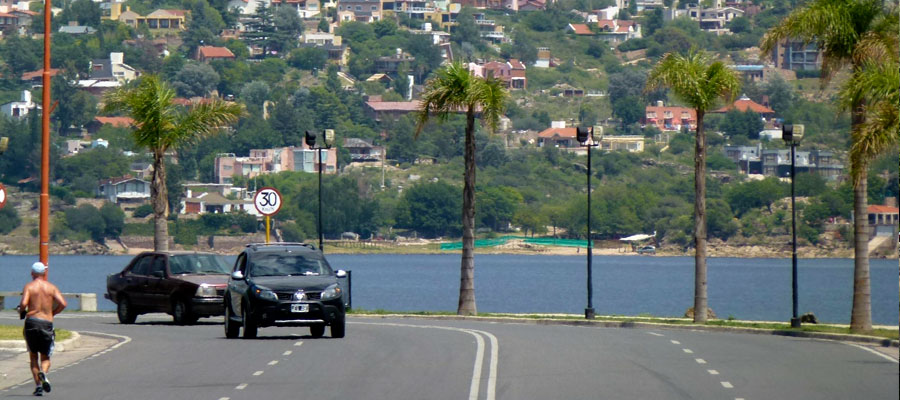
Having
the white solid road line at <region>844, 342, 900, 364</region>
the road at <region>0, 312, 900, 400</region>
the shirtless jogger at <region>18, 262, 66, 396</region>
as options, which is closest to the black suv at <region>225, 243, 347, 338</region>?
the road at <region>0, 312, 900, 400</region>

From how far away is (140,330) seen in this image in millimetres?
37188

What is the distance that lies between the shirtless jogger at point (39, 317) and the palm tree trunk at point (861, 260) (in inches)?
799

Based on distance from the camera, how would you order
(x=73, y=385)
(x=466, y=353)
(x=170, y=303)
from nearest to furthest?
(x=73, y=385), (x=466, y=353), (x=170, y=303)

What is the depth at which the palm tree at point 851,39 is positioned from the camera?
38.1 metres

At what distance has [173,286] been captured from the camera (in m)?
38.6

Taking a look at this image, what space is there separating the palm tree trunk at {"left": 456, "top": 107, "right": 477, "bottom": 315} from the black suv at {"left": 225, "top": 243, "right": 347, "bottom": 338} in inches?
632

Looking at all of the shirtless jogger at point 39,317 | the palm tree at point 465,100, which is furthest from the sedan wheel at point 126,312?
the shirtless jogger at point 39,317

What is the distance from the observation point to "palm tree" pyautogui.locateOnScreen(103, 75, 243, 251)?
176ft

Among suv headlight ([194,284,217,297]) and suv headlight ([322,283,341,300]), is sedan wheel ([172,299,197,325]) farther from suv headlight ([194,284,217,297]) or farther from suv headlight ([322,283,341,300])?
suv headlight ([322,283,341,300])

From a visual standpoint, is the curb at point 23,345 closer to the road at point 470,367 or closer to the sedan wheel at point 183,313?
the road at point 470,367

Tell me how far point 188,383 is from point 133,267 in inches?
664

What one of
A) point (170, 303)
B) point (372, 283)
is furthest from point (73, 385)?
point (372, 283)

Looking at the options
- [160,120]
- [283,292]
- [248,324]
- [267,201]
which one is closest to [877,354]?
[283,292]

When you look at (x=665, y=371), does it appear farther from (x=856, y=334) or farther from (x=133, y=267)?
(x=133, y=267)
